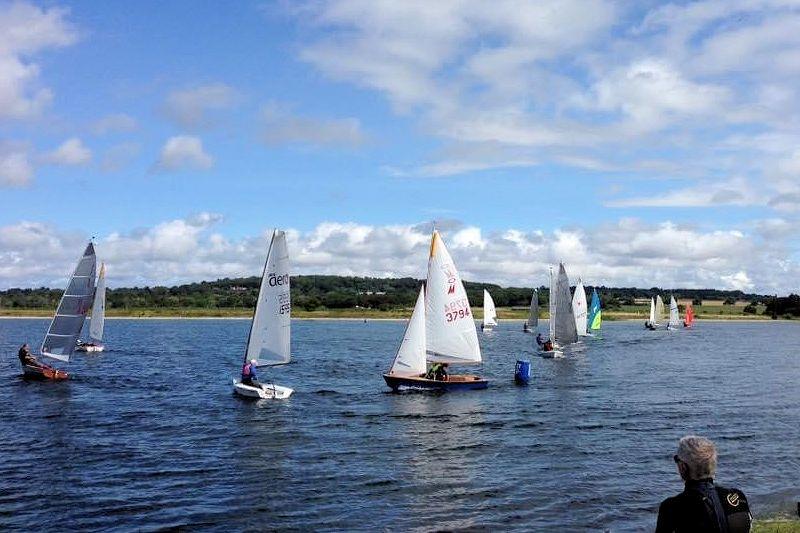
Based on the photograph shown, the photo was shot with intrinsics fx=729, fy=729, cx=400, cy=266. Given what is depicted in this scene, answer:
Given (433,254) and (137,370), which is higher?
(433,254)

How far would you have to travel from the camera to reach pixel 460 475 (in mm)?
25625

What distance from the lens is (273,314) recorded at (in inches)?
1674

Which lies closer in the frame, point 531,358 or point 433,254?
point 433,254

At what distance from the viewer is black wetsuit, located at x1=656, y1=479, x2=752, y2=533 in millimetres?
7027

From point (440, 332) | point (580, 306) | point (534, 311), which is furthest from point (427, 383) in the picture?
point (534, 311)

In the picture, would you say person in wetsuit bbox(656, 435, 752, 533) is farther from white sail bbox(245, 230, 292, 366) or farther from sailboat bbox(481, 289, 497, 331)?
sailboat bbox(481, 289, 497, 331)

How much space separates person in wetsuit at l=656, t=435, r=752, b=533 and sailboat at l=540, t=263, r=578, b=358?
68550 mm

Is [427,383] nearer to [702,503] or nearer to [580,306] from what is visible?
[702,503]

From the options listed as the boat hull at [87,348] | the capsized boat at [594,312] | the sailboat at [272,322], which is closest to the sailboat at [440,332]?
the sailboat at [272,322]

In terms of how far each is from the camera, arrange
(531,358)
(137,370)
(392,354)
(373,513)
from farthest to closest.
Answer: (392,354)
(531,358)
(137,370)
(373,513)

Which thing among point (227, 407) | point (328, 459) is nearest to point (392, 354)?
point (227, 407)

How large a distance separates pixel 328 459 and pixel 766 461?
1708cm

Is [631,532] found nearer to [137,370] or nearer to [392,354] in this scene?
[137,370]

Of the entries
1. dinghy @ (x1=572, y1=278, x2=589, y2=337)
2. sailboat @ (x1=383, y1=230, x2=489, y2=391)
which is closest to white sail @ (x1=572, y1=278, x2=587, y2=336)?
dinghy @ (x1=572, y1=278, x2=589, y2=337)
